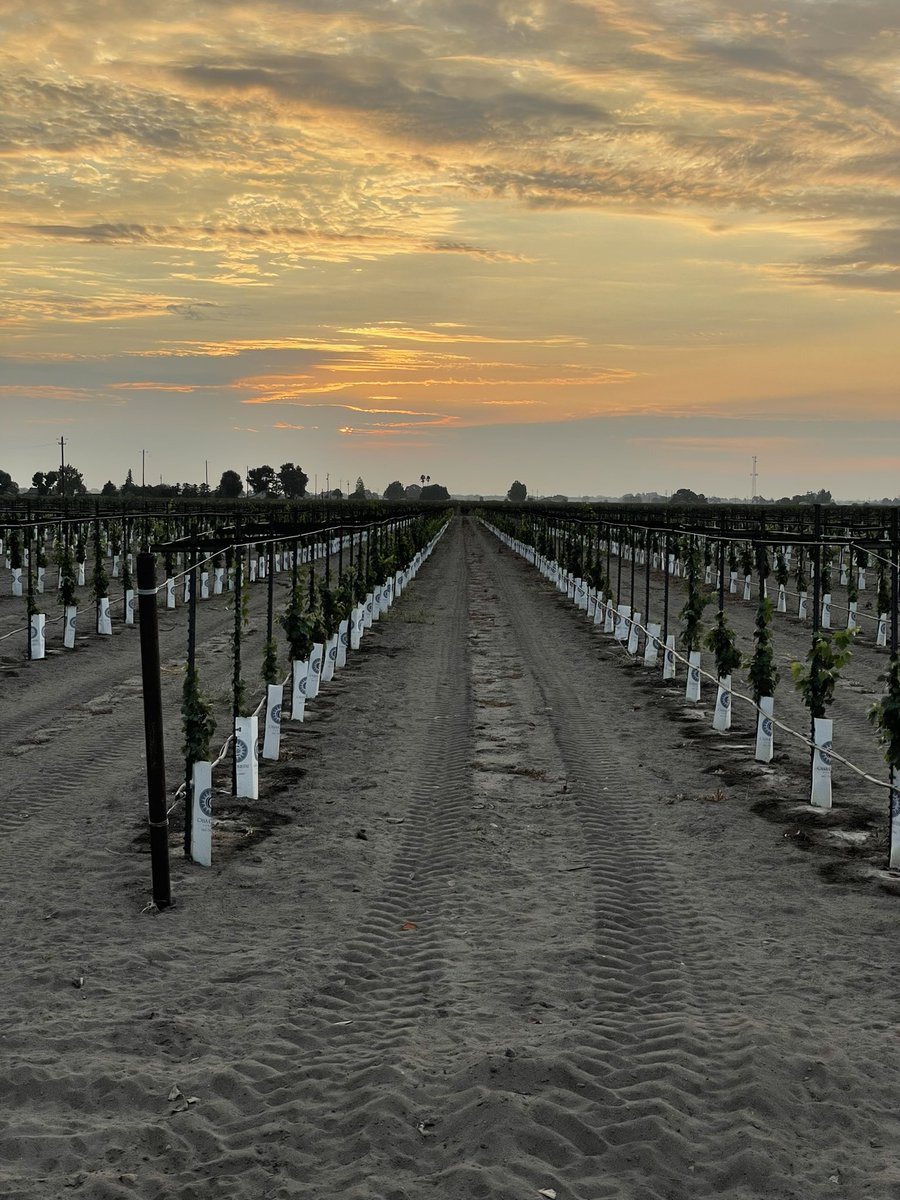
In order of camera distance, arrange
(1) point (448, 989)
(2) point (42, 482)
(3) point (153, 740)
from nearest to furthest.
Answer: (1) point (448, 989) → (3) point (153, 740) → (2) point (42, 482)

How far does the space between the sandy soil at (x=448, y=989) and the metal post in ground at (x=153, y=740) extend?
12.3 inches

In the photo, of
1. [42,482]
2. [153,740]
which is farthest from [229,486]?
[153,740]

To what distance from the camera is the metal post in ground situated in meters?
7.88

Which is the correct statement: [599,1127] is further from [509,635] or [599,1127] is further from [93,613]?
[93,613]

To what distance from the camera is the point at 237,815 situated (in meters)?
10.5

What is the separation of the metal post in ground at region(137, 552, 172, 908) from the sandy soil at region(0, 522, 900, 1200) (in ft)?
1.03

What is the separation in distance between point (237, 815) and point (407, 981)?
13.4 feet

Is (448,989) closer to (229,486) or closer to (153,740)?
(153,740)

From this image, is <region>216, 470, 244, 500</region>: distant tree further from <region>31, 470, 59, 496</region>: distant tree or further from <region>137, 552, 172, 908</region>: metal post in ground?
<region>137, 552, 172, 908</region>: metal post in ground

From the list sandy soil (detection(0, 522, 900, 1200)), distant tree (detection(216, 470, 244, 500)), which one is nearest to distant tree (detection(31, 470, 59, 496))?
distant tree (detection(216, 470, 244, 500))

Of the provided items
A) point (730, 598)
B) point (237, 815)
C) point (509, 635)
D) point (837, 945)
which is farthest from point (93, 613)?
point (837, 945)

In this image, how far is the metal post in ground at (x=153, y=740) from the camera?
25.8ft

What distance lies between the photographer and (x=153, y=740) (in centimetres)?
803

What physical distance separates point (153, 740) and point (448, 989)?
2878 mm
